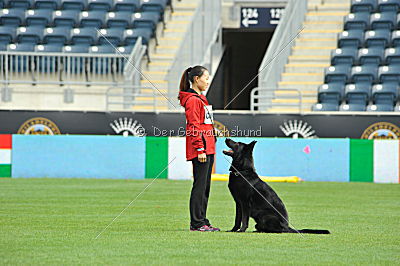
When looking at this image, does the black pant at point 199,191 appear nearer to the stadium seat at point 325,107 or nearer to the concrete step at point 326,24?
the stadium seat at point 325,107

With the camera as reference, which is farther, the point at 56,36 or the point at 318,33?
the point at 318,33

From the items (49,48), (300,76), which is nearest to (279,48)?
(300,76)

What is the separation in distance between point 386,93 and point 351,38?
10.1 feet

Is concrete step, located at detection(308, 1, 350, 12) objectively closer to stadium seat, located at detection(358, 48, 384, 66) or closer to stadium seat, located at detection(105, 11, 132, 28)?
stadium seat, located at detection(358, 48, 384, 66)

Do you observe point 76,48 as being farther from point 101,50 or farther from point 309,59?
point 309,59

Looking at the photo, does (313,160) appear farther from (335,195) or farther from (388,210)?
(388,210)

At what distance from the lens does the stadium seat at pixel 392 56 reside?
78.5 ft

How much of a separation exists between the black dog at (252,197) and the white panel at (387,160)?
10672 mm

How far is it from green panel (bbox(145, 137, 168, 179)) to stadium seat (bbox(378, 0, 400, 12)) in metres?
9.40

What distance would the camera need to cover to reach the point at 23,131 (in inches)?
820

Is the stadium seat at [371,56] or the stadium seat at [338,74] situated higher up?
the stadium seat at [371,56]

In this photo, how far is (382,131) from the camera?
20.5 metres

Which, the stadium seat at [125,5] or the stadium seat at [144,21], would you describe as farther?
the stadium seat at [125,5]

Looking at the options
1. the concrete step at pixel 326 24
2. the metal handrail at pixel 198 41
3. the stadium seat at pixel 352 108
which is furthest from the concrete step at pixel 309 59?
the stadium seat at pixel 352 108
